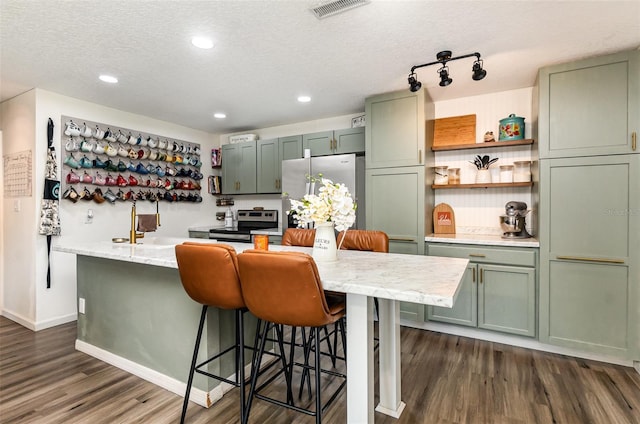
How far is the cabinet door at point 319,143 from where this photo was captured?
4.01 m

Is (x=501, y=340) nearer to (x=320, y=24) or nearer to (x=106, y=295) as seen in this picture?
(x=320, y=24)

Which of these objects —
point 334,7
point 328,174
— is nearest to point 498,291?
point 328,174


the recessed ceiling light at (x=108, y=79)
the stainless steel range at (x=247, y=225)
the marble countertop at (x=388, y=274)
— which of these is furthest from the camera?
the stainless steel range at (x=247, y=225)

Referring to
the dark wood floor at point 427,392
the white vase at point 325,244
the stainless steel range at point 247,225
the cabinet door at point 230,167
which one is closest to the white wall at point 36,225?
the dark wood floor at point 427,392

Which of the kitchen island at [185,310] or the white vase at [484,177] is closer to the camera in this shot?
the kitchen island at [185,310]

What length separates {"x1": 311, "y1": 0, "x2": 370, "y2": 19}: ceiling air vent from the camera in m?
1.88

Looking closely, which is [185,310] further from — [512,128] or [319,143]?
[512,128]

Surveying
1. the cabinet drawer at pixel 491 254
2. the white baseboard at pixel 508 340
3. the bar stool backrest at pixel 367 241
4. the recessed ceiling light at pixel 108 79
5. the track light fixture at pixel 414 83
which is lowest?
the white baseboard at pixel 508 340

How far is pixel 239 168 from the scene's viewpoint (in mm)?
4777

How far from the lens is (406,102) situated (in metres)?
3.31

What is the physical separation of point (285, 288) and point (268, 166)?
3338mm

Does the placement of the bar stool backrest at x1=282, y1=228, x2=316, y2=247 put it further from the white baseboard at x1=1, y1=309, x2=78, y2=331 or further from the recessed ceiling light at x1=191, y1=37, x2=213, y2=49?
the white baseboard at x1=1, y1=309, x2=78, y2=331

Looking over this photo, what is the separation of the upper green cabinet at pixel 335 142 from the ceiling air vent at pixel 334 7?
187 centimetres

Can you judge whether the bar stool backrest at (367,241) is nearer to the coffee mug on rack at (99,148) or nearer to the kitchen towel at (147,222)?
the kitchen towel at (147,222)
